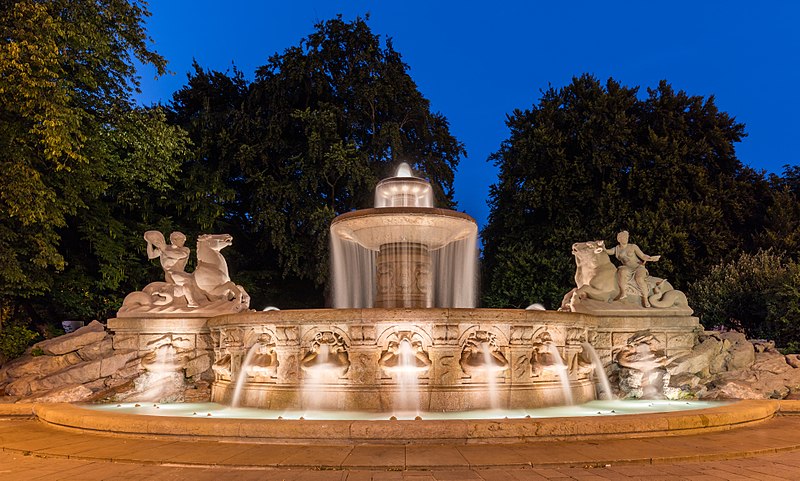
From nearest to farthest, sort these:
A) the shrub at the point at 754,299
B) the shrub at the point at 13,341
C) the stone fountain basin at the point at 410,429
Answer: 1. the stone fountain basin at the point at 410,429
2. the shrub at the point at 13,341
3. the shrub at the point at 754,299

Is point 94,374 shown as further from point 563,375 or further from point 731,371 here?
point 731,371

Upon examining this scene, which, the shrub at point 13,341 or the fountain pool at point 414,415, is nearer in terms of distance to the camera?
the fountain pool at point 414,415

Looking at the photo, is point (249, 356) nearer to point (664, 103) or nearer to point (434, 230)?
point (434, 230)

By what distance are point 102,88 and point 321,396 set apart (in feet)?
46.7

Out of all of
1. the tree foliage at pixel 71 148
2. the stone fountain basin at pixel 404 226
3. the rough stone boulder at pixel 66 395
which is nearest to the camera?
the rough stone boulder at pixel 66 395

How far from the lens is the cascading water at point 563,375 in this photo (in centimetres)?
905

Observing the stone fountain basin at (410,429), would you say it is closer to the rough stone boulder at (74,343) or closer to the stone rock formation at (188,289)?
the stone rock formation at (188,289)

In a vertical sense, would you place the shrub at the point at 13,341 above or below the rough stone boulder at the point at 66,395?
above

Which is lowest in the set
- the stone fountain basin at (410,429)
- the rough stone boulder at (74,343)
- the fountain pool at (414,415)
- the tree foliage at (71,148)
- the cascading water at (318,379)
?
the fountain pool at (414,415)

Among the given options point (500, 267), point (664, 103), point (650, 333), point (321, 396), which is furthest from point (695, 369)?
point (664, 103)

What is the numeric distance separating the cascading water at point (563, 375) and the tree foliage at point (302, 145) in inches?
575

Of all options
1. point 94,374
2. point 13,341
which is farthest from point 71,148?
point 94,374

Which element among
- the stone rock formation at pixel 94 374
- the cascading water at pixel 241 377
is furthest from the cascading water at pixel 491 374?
the stone rock formation at pixel 94 374

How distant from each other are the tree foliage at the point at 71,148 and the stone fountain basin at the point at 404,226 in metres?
7.37
